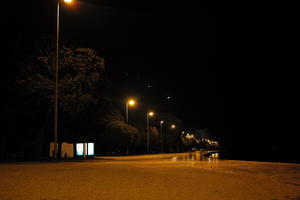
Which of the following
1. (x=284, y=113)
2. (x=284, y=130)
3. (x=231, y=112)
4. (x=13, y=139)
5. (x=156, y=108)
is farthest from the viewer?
(x=231, y=112)

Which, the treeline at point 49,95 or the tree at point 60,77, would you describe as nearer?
the tree at point 60,77

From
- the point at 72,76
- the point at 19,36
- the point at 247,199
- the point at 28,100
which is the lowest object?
the point at 247,199

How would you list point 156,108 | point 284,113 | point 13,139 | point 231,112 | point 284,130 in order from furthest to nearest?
point 231,112 < point 156,108 < point 284,130 < point 284,113 < point 13,139

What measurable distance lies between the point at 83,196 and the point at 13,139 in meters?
33.1

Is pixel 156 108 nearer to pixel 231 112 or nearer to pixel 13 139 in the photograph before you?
pixel 231 112

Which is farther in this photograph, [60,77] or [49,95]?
[60,77]

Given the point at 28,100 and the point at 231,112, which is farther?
the point at 231,112

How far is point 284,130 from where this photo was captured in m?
77.1

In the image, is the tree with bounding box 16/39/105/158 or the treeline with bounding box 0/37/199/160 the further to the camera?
the treeline with bounding box 0/37/199/160

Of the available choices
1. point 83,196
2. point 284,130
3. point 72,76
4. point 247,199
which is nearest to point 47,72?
point 72,76

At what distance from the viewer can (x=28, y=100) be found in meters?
30.8

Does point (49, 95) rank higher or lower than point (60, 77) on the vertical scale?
lower

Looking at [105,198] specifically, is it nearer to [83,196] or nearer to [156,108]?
[83,196]

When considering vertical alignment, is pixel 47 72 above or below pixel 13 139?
above
